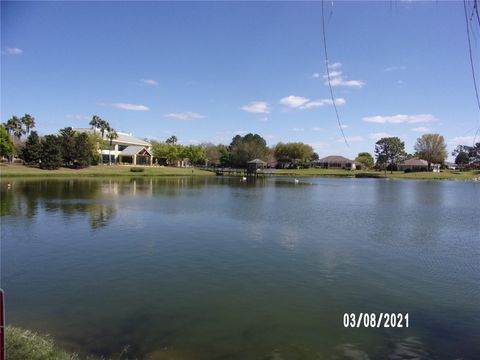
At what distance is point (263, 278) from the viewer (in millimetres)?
14258

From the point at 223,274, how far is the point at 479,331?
854 cm

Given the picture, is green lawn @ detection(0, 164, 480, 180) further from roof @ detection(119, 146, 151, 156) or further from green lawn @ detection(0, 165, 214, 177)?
roof @ detection(119, 146, 151, 156)

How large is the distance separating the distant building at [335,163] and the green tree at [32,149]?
10919cm

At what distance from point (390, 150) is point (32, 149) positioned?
376ft

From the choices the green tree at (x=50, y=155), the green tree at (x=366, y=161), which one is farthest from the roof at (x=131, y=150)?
the green tree at (x=366, y=161)

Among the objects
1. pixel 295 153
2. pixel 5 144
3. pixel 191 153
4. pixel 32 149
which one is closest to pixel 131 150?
pixel 191 153

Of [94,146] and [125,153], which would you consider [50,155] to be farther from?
[125,153]

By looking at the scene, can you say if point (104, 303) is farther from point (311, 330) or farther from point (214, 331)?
point (311, 330)

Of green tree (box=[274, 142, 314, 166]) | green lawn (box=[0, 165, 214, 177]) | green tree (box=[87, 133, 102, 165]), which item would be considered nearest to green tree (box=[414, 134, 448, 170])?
green tree (box=[274, 142, 314, 166])

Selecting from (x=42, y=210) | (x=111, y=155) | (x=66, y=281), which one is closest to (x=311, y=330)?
(x=66, y=281)

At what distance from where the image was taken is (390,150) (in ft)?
445

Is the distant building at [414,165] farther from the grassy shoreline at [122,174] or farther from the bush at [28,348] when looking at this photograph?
the bush at [28,348]
